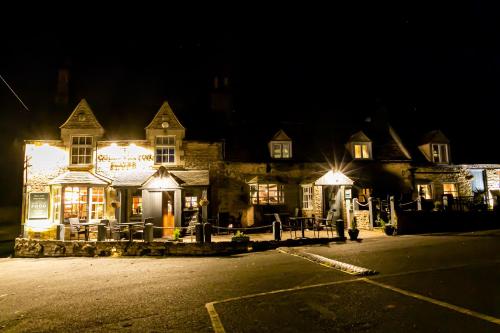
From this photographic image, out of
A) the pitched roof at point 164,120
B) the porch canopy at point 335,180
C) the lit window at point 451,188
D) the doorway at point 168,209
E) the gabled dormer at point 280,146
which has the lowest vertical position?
the doorway at point 168,209

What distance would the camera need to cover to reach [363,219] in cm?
1722

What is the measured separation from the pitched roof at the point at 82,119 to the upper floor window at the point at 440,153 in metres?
21.2

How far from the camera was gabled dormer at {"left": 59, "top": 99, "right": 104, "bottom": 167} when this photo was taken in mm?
18016

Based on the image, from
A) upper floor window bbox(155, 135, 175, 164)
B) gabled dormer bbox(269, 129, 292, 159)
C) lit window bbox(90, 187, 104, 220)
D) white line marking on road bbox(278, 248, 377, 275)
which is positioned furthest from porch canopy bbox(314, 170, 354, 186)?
lit window bbox(90, 187, 104, 220)

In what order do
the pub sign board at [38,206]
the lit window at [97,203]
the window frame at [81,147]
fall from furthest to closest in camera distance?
1. the window frame at [81,147]
2. the lit window at [97,203]
3. the pub sign board at [38,206]

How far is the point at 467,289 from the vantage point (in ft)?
21.1

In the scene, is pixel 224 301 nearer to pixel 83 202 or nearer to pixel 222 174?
pixel 222 174

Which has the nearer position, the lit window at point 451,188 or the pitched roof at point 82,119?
the pitched roof at point 82,119

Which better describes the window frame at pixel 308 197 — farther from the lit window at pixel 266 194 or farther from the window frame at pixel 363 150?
the window frame at pixel 363 150

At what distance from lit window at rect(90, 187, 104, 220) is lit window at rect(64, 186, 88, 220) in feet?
1.15

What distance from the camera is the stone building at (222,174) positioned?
55.8 feet

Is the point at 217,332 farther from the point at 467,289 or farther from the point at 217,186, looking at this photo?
the point at 217,186

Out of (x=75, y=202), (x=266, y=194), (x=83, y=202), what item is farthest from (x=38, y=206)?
(x=266, y=194)

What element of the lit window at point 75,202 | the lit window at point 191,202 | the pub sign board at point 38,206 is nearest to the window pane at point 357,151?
the lit window at point 191,202
